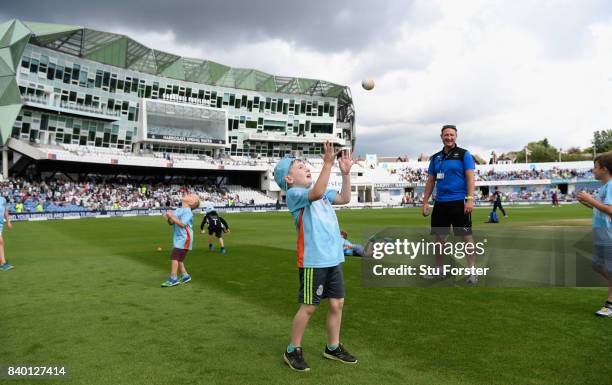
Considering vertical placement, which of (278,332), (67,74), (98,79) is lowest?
(278,332)

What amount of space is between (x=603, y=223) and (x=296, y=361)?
160 inches

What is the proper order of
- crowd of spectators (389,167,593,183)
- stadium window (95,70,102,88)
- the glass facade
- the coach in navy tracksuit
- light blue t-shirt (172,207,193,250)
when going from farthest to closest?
Answer: crowd of spectators (389,167,593,183), stadium window (95,70,102,88), the glass facade, light blue t-shirt (172,207,193,250), the coach in navy tracksuit

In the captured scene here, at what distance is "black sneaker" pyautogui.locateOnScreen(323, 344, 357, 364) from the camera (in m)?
3.86

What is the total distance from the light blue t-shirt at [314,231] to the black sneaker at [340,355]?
2.77 ft

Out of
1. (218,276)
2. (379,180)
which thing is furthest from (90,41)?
(218,276)

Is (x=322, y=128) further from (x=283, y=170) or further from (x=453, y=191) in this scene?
(x=283, y=170)

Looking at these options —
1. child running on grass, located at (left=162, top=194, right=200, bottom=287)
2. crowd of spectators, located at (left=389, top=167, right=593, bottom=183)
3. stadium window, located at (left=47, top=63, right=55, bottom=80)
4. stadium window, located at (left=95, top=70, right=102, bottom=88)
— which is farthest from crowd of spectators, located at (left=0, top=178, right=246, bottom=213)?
child running on grass, located at (left=162, top=194, right=200, bottom=287)

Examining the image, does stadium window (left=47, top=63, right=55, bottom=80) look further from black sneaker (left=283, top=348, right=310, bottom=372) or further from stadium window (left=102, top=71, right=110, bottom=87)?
black sneaker (left=283, top=348, right=310, bottom=372)

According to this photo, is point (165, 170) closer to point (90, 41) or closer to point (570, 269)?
point (90, 41)

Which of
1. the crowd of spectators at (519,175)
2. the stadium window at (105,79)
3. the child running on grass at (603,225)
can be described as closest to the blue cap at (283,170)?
the child running on grass at (603,225)

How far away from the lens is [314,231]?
12.7 ft

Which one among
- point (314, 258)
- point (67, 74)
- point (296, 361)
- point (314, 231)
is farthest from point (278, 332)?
point (67, 74)

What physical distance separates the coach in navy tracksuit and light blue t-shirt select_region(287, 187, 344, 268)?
9.92 ft

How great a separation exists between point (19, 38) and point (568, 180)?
83944 mm
